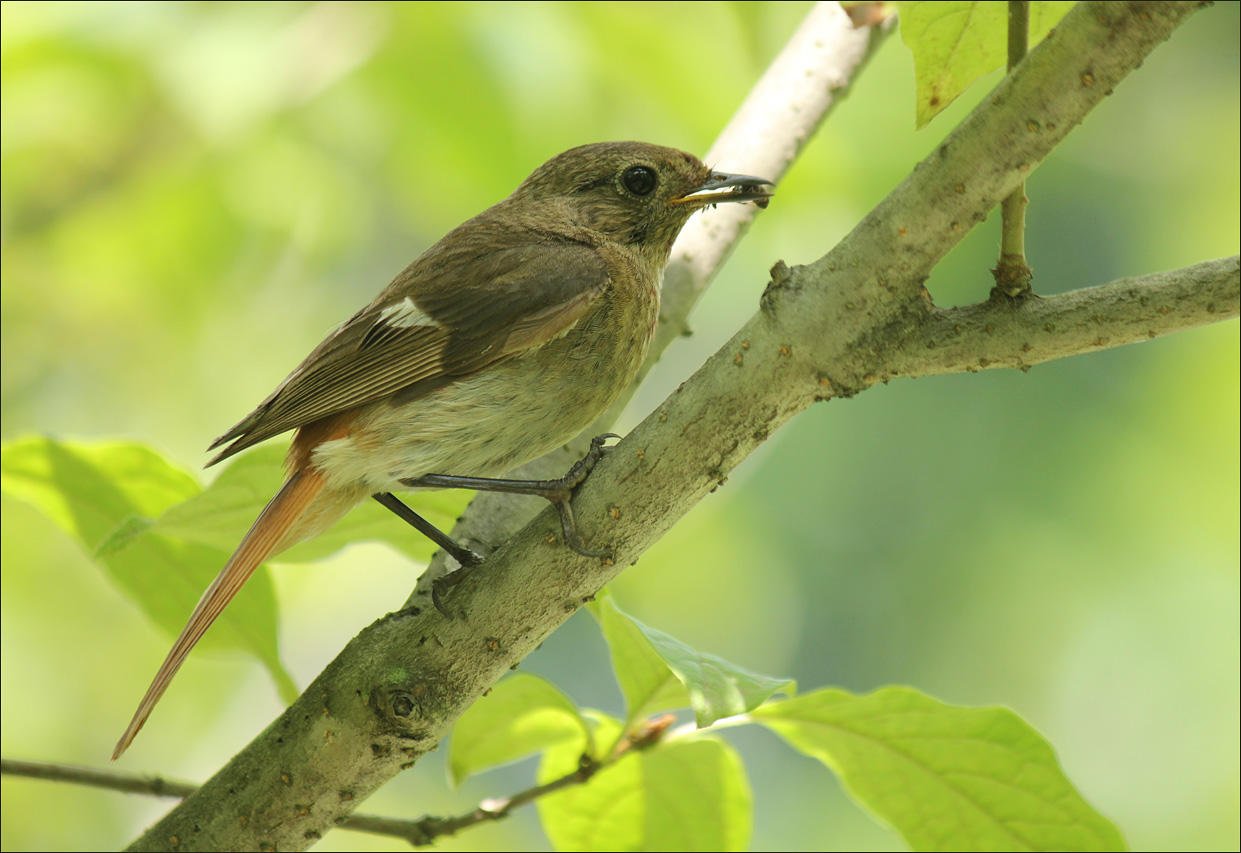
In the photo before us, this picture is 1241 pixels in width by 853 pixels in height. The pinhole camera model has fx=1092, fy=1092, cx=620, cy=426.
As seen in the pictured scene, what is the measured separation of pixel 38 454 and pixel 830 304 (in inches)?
70.4

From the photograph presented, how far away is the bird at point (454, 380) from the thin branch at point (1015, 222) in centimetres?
117

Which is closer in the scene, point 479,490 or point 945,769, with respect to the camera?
point 945,769

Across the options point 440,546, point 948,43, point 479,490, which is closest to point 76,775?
point 440,546

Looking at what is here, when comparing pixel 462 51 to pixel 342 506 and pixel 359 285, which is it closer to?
pixel 342 506

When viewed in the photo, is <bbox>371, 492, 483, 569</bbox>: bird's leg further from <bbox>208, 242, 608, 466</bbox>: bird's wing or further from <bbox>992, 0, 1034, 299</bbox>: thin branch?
<bbox>992, 0, 1034, 299</bbox>: thin branch

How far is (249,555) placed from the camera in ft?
7.49

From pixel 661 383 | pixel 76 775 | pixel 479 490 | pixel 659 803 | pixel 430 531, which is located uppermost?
pixel 661 383

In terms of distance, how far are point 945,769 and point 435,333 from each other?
151cm

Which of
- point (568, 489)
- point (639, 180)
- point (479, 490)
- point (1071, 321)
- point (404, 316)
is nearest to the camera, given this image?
point (1071, 321)

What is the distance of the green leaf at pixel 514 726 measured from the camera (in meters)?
2.34

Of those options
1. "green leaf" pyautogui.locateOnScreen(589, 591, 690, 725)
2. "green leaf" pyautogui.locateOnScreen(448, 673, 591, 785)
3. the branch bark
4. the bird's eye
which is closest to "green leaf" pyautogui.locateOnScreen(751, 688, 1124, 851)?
"green leaf" pyautogui.locateOnScreen(589, 591, 690, 725)

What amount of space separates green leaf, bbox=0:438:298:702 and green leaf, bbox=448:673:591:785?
→ 43 centimetres

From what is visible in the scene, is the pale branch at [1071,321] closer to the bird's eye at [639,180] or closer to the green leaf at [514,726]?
the green leaf at [514,726]

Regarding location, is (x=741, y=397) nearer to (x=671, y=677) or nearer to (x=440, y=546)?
(x=671, y=677)
